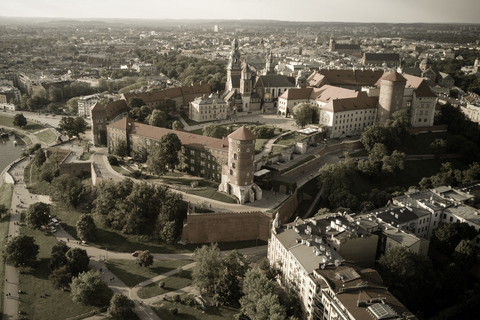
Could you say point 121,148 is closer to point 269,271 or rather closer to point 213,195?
point 213,195

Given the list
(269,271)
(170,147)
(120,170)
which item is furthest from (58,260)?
(269,271)

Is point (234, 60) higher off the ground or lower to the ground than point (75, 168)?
higher

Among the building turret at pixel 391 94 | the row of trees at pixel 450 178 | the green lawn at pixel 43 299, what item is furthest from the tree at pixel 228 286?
the building turret at pixel 391 94

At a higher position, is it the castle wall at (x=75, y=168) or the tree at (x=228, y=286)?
the castle wall at (x=75, y=168)

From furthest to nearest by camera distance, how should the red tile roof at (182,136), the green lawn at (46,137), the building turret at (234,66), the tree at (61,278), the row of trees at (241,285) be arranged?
1. the building turret at (234,66)
2. the green lawn at (46,137)
3. the red tile roof at (182,136)
4. the tree at (61,278)
5. the row of trees at (241,285)

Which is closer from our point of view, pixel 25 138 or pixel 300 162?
pixel 300 162

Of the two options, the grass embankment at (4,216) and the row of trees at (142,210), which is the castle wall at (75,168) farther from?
the row of trees at (142,210)
